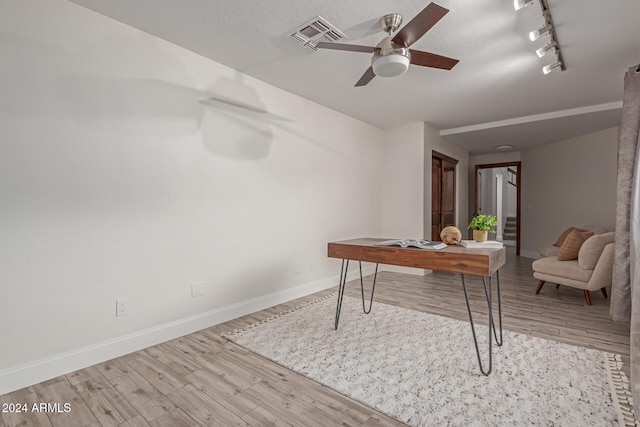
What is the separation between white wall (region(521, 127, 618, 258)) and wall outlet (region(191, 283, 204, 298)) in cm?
644

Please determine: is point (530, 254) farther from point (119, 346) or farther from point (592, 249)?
point (119, 346)

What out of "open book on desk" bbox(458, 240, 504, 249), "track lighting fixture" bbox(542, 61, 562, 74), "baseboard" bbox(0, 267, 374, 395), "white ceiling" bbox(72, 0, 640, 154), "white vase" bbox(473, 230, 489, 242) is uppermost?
"white ceiling" bbox(72, 0, 640, 154)

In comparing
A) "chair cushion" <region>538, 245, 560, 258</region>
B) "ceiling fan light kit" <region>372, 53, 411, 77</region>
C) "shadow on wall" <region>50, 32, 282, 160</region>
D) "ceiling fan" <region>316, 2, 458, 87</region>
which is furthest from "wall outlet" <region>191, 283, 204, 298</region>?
"chair cushion" <region>538, 245, 560, 258</region>

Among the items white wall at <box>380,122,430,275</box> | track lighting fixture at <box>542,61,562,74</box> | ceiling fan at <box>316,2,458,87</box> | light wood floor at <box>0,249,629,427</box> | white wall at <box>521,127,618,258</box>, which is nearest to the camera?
light wood floor at <box>0,249,629,427</box>

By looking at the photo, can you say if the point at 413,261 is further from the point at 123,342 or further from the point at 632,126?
the point at 632,126

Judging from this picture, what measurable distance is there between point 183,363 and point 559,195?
23.4 ft

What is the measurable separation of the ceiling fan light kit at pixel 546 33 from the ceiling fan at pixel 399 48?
0.49 meters

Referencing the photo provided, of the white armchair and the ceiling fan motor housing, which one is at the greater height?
the ceiling fan motor housing

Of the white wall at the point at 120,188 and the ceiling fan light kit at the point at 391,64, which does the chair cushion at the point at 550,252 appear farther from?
the ceiling fan light kit at the point at 391,64

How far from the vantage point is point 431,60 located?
7.13ft

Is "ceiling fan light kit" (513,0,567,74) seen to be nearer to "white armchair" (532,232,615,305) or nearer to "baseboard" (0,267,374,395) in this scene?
"white armchair" (532,232,615,305)

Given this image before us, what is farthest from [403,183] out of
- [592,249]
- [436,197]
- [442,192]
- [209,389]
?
[209,389]

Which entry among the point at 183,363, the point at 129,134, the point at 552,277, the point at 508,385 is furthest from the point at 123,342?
the point at 552,277

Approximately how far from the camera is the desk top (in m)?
1.85
